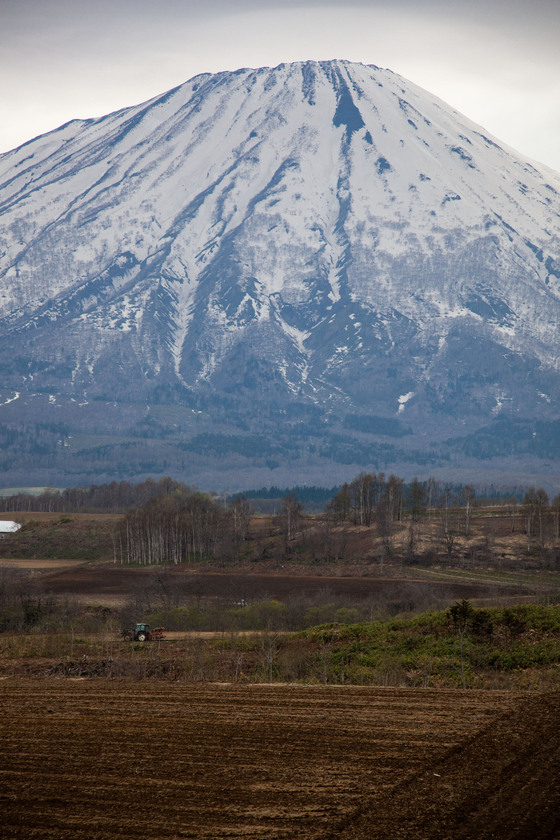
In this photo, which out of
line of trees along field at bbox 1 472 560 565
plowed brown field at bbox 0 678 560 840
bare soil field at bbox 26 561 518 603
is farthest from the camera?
line of trees along field at bbox 1 472 560 565

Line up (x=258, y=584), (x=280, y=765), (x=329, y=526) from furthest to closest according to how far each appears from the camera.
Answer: (x=329, y=526)
(x=258, y=584)
(x=280, y=765)

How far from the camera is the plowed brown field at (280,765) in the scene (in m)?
18.0

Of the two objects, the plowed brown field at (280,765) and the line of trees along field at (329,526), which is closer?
the plowed brown field at (280,765)

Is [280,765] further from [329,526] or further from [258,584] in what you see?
[329,526]

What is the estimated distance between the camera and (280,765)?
21297 millimetres

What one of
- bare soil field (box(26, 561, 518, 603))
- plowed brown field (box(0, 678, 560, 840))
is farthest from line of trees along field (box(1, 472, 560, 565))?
plowed brown field (box(0, 678, 560, 840))

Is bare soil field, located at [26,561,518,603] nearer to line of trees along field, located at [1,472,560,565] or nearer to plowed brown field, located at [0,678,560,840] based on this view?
line of trees along field, located at [1,472,560,565]

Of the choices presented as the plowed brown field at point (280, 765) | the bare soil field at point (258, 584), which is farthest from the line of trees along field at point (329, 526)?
the plowed brown field at point (280, 765)

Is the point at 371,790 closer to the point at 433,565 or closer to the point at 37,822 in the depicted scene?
the point at 37,822

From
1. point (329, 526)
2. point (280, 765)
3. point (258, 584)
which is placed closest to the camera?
point (280, 765)

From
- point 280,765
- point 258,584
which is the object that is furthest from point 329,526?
point 280,765

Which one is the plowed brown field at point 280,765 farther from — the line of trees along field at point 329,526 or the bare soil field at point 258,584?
the line of trees along field at point 329,526

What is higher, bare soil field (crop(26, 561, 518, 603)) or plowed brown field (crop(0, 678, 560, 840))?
plowed brown field (crop(0, 678, 560, 840))

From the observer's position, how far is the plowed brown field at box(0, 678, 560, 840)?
17953 mm
